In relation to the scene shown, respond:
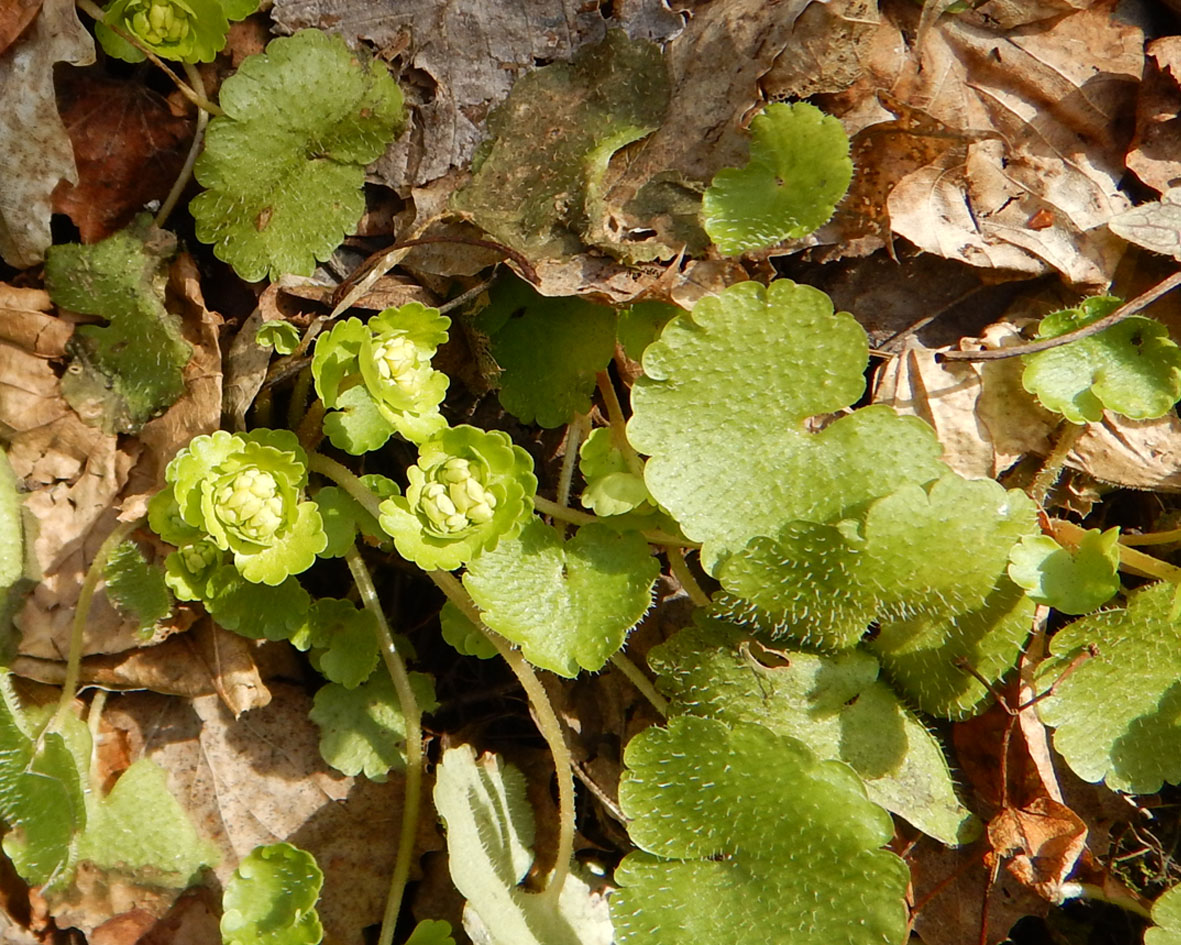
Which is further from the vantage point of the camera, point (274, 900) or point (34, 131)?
point (34, 131)

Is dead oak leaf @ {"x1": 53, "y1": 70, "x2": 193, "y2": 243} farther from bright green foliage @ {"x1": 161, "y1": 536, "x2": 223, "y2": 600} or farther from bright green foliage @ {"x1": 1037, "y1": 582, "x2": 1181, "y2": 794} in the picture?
bright green foliage @ {"x1": 1037, "y1": 582, "x2": 1181, "y2": 794}

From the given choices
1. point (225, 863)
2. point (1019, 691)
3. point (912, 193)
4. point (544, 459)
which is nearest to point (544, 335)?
point (544, 459)

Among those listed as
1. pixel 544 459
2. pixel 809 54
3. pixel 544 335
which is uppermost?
pixel 809 54

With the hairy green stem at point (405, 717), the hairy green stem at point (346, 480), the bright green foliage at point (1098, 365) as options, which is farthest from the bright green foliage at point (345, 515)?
the bright green foliage at point (1098, 365)

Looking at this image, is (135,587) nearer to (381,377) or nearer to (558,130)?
(381,377)

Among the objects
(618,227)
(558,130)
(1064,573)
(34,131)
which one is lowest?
(1064,573)

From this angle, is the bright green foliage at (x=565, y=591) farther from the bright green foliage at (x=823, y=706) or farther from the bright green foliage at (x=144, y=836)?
the bright green foliage at (x=144, y=836)

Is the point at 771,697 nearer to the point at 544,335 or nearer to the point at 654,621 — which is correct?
the point at 654,621

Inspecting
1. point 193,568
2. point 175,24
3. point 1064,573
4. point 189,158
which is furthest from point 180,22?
point 1064,573
